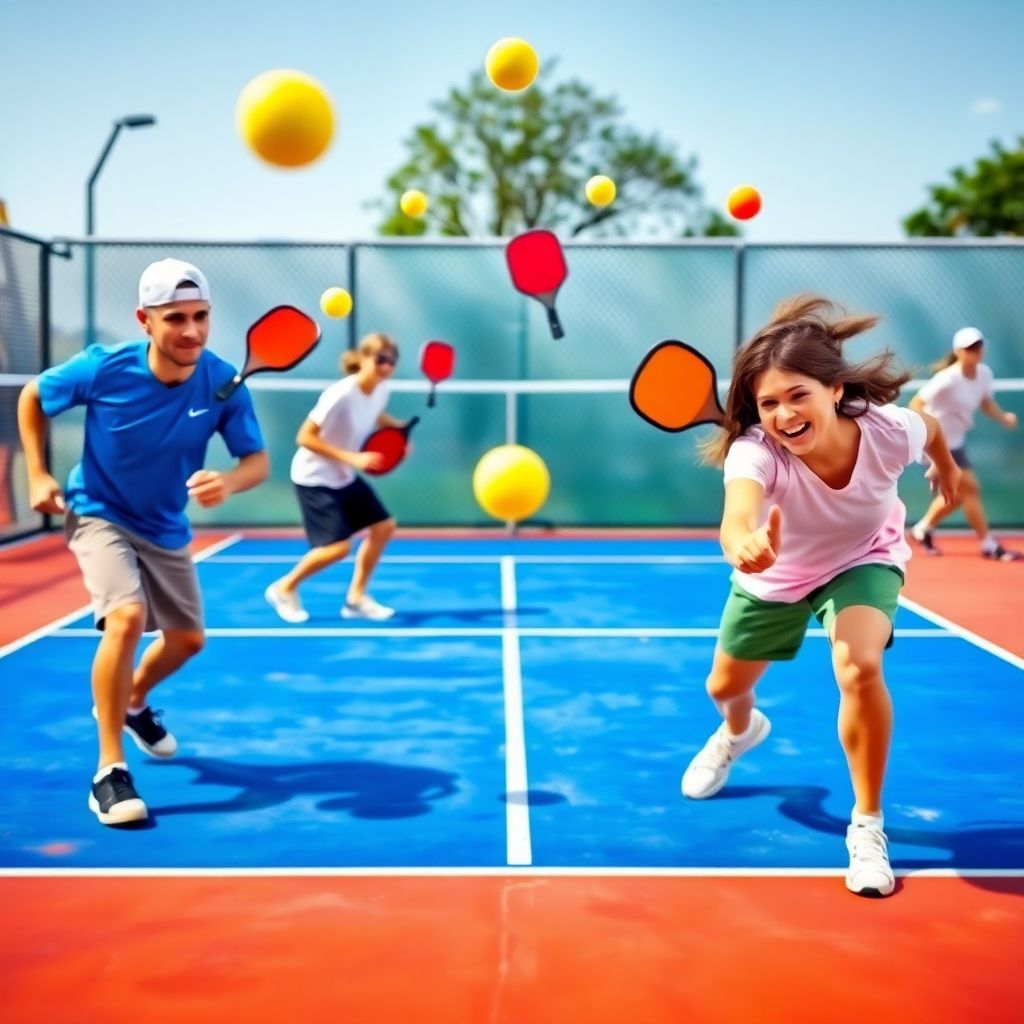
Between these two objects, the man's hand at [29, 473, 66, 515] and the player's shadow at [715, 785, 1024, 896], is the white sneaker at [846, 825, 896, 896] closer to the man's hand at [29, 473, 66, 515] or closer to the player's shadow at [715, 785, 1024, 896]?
the player's shadow at [715, 785, 1024, 896]

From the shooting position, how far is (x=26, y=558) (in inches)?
419

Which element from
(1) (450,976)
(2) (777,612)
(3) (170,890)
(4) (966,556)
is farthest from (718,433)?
(4) (966,556)

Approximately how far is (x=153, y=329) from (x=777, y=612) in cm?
223

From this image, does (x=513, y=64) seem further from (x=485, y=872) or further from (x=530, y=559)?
(x=530, y=559)

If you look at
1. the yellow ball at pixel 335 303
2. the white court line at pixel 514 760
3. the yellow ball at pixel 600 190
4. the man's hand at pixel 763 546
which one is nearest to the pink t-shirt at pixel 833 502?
the man's hand at pixel 763 546

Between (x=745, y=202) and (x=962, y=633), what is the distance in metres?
2.89

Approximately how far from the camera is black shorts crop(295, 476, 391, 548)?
310 inches

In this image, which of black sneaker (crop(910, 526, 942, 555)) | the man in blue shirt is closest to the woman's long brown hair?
the man in blue shirt

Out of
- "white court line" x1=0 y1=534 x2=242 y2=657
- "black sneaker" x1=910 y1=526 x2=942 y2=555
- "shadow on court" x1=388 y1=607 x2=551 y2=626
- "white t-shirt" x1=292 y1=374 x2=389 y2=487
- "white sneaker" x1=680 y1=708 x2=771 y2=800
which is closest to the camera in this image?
"white sneaker" x1=680 y1=708 x2=771 y2=800

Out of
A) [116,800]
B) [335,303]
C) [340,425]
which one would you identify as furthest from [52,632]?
[335,303]

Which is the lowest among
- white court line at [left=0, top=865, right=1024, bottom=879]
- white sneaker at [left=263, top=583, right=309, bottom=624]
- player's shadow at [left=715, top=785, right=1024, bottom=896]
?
white sneaker at [left=263, top=583, right=309, bottom=624]

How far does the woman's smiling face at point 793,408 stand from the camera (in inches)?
135

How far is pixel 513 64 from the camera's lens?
243 inches

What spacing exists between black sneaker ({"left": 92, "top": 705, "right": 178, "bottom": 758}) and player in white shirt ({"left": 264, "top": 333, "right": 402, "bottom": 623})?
2855mm
